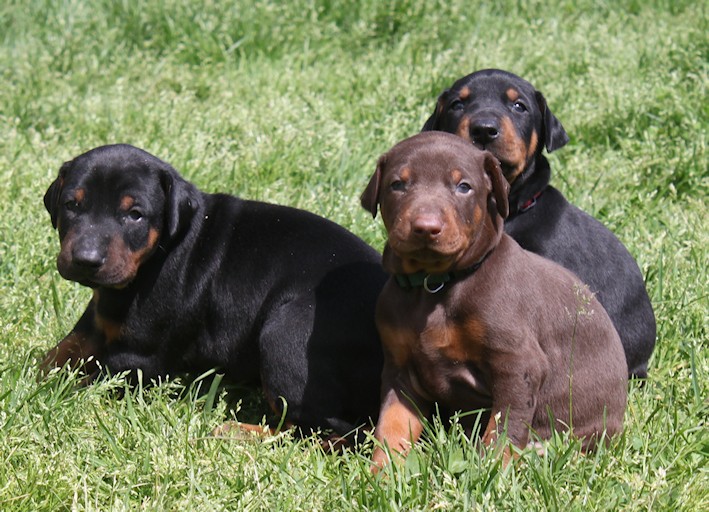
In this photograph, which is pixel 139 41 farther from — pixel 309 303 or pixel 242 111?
pixel 309 303

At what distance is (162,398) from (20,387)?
66cm

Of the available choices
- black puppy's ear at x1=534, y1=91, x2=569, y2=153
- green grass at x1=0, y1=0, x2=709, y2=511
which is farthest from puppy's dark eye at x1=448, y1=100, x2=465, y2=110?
green grass at x1=0, y1=0, x2=709, y2=511

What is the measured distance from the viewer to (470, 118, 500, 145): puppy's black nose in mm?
5297

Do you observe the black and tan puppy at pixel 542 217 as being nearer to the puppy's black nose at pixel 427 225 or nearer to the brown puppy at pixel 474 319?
the brown puppy at pixel 474 319

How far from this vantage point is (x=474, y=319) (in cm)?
425

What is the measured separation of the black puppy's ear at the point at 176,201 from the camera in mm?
5059

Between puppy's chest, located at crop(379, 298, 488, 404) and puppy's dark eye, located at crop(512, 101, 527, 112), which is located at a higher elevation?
puppy's dark eye, located at crop(512, 101, 527, 112)

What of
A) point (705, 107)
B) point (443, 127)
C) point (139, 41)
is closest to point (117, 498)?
point (443, 127)

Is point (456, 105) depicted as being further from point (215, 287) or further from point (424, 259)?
point (424, 259)

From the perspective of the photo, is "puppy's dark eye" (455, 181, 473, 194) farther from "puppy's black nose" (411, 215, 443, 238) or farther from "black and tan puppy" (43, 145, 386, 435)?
"black and tan puppy" (43, 145, 386, 435)

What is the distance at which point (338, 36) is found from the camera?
966 centimetres

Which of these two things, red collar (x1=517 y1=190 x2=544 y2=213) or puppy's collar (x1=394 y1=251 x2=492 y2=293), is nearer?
puppy's collar (x1=394 y1=251 x2=492 y2=293)

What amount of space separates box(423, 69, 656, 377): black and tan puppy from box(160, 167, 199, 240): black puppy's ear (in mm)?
1371

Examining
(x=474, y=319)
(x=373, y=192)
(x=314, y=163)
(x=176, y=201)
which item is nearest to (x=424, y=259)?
(x=474, y=319)
